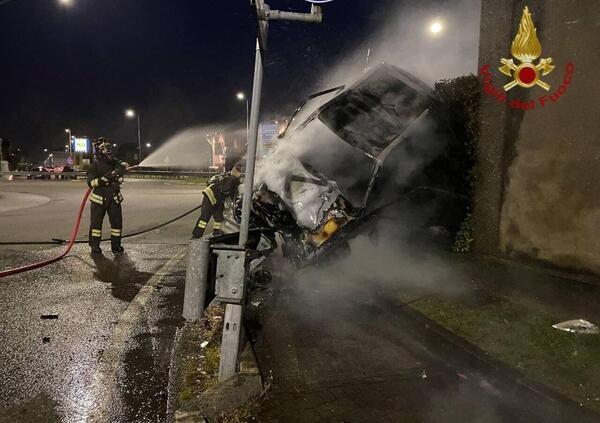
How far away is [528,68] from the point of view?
5523mm

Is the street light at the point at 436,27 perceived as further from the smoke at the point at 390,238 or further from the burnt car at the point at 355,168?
the burnt car at the point at 355,168

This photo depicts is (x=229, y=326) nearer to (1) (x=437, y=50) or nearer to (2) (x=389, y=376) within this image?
(2) (x=389, y=376)

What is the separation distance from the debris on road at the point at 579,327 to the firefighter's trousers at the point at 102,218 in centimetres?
644

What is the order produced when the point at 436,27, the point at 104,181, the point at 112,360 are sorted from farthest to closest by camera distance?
1. the point at 436,27
2. the point at 104,181
3. the point at 112,360

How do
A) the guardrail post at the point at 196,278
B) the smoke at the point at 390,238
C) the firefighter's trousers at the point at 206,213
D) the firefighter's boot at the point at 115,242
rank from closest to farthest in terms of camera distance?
the guardrail post at the point at 196,278 → the smoke at the point at 390,238 → the firefighter's boot at the point at 115,242 → the firefighter's trousers at the point at 206,213

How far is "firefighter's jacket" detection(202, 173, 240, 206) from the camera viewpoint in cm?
826

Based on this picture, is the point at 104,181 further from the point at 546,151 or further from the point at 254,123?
the point at 546,151

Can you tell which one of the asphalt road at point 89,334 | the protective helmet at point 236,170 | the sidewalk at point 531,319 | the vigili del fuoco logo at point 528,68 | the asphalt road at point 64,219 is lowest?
the asphalt road at point 64,219

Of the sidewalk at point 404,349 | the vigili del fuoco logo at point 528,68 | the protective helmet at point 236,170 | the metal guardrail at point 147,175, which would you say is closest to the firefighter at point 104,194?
the protective helmet at point 236,170

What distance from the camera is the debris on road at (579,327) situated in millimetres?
3824

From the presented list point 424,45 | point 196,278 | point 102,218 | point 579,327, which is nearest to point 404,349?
point 579,327

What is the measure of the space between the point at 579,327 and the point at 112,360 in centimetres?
376

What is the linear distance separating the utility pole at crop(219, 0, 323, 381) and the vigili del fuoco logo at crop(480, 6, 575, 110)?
3367 millimetres

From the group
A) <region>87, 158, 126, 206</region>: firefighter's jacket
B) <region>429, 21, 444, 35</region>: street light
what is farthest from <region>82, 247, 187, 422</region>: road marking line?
<region>429, 21, 444, 35</region>: street light
